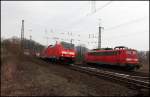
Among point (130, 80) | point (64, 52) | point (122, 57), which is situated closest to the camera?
point (130, 80)

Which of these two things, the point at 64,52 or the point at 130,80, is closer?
the point at 130,80

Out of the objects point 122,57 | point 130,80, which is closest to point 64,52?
point 122,57

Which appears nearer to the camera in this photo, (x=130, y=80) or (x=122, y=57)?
(x=130, y=80)

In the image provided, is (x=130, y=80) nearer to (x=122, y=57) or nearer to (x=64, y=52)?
(x=122, y=57)

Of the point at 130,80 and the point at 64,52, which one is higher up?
the point at 64,52

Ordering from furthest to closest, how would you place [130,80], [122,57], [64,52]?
[64,52]
[122,57]
[130,80]

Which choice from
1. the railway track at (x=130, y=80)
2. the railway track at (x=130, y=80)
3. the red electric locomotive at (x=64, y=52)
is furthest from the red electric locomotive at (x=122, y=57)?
the railway track at (x=130, y=80)

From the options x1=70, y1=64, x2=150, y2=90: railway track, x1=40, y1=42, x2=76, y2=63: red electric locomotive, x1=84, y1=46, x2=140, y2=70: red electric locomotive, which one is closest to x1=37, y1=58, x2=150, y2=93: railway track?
x1=70, y1=64, x2=150, y2=90: railway track

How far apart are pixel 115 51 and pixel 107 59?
236cm

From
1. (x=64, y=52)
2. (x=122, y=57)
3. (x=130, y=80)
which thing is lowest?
(x=130, y=80)

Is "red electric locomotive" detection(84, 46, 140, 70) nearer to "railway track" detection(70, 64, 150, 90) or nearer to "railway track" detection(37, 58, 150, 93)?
"railway track" detection(37, 58, 150, 93)

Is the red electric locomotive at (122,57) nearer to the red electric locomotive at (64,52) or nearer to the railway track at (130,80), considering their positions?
the red electric locomotive at (64,52)

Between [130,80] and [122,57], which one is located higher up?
[122,57]

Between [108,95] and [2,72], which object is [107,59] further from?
[108,95]
